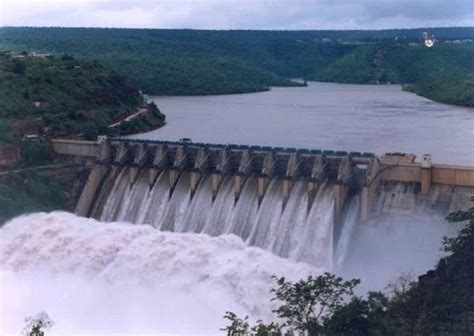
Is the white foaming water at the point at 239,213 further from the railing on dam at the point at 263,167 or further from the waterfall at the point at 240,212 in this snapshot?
the railing on dam at the point at 263,167

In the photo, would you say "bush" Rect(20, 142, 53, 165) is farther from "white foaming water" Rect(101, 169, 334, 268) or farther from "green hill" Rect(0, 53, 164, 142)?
"white foaming water" Rect(101, 169, 334, 268)

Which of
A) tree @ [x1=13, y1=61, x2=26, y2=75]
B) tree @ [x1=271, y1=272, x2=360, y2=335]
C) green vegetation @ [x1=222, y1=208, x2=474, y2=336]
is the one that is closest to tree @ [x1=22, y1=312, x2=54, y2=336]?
green vegetation @ [x1=222, y1=208, x2=474, y2=336]

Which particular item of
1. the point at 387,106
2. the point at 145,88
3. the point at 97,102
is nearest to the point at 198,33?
the point at 145,88

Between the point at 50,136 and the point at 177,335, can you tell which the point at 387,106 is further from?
the point at 177,335

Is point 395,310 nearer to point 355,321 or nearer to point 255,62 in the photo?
point 355,321

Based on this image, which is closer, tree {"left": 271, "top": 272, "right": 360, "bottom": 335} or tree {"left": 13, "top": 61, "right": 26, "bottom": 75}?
tree {"left": 271, "top": 272, "right": 360, "bottom": 335}

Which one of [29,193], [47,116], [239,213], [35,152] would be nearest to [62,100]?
[47,116]
